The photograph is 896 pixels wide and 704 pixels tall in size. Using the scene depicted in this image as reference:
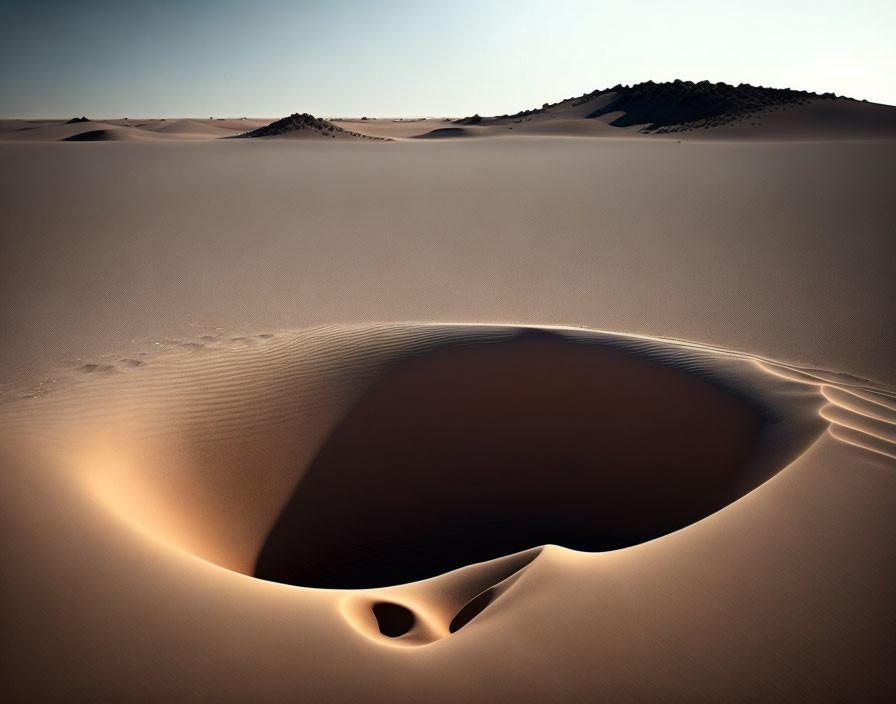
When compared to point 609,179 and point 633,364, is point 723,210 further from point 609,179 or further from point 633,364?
point 633,364

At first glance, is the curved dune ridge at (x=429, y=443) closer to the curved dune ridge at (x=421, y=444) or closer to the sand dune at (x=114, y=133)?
the curved dune ridge at (x=421, y=444)

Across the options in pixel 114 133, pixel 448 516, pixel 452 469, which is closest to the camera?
pixel 448 516

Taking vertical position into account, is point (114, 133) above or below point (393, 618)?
above

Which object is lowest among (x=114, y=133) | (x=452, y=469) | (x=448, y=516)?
(x=448, y=516)

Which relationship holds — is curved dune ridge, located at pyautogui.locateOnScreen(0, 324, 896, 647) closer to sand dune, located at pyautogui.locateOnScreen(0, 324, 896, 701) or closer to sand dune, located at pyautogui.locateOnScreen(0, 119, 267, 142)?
sand dune, located at pyautogui.locateOnScreen(0, 324, 896, 701)

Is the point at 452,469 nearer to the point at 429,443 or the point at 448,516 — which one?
the point at 429,443

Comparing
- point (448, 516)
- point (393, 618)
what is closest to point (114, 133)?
point (448, 516)
